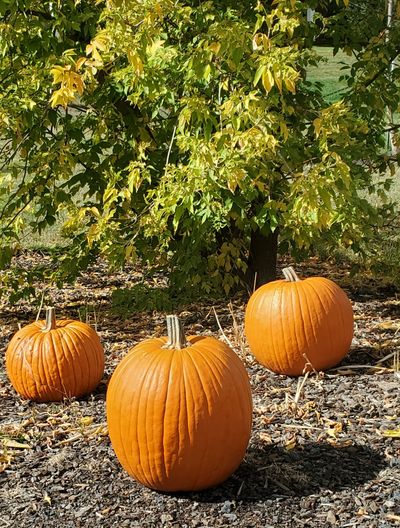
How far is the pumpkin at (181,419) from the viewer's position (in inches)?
134

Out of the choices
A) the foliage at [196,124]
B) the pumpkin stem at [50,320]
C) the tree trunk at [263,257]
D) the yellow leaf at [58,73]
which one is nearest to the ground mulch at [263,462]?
the pumpkin stem at [50,320]

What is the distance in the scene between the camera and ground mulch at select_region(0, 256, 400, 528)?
3305 millimetres

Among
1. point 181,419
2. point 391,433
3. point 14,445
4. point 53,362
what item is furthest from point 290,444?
point 53,362

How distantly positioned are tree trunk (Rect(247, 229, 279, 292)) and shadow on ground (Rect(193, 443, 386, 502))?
114 inches

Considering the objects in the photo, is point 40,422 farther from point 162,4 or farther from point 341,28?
point 341,28

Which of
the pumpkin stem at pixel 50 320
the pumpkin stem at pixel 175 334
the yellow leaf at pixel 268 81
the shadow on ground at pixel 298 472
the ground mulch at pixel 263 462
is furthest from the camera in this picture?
the pumpkin stem at pixel 50 320

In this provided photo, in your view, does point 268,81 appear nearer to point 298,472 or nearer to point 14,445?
point 298,472

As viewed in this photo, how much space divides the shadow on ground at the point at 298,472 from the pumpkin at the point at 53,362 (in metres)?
1.23

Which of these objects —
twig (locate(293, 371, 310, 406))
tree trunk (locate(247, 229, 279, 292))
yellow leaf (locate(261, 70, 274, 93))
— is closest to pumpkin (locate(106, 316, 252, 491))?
twig (locate(293, 371, 310, 406))

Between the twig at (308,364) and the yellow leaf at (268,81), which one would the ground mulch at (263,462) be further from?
the yellow leaf at (268,81)

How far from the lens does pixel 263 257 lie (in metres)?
6.67

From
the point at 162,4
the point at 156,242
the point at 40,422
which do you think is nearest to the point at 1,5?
the point at 162,4

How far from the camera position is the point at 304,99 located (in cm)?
595

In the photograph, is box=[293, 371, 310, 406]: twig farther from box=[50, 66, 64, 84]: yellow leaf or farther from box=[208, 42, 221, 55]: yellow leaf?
box=[50, 66, 64, 84]: yellow leaf
